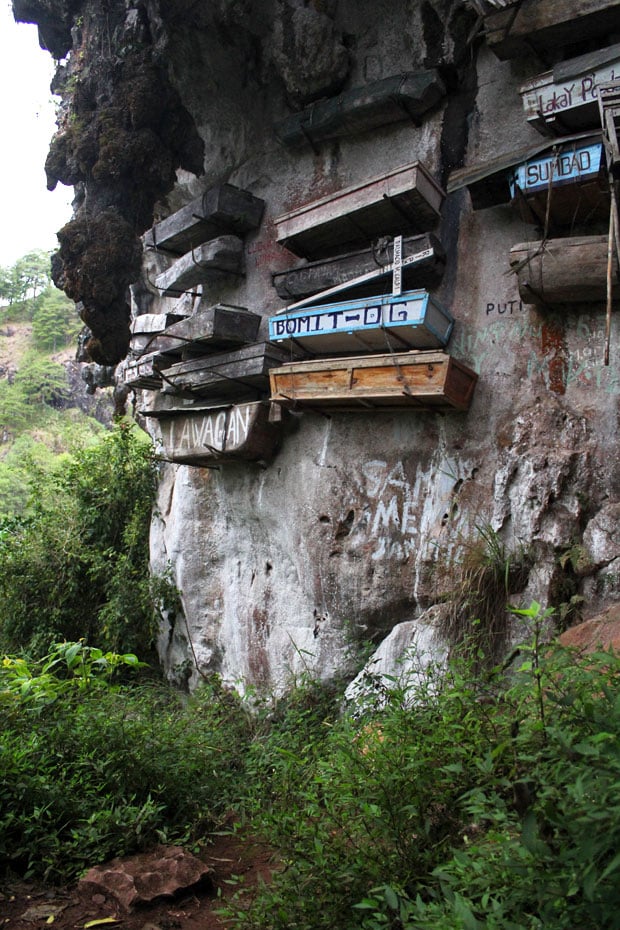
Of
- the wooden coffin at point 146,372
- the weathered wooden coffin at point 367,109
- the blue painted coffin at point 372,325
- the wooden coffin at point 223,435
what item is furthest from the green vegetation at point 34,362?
the blue painted coffin at point 372,325

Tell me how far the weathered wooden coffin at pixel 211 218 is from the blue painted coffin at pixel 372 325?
1561 mm

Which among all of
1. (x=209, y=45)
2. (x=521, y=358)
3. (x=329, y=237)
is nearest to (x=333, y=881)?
(x=521, y=358)

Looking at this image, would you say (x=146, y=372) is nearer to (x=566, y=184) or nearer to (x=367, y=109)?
(x=367, y=109)

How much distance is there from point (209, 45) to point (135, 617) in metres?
5.78

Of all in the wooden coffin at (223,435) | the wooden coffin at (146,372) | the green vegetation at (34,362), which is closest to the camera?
the wooden coffin at (223,435)

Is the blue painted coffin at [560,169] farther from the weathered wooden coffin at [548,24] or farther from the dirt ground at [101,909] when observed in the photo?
the dirt ground at [101,909]

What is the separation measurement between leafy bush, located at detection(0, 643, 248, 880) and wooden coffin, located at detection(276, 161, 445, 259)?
3.67m

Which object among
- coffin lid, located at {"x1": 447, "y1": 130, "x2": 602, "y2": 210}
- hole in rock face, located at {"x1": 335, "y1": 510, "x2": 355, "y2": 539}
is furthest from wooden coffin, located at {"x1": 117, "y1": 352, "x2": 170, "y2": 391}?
coffin lid, located at {"x1": 447, "y1": 130, "x2": 602, "y2": 210}

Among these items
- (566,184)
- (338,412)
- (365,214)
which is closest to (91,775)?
(338,412)

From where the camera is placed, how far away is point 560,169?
4727 mm

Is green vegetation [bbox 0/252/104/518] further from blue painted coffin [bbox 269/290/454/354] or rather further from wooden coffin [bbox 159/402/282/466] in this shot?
blue painted coffin [bbox 269/290/454/354]

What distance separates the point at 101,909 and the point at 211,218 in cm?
570

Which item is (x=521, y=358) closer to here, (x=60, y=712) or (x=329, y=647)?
(x=329, y=647)

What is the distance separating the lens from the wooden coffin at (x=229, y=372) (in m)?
6.29
